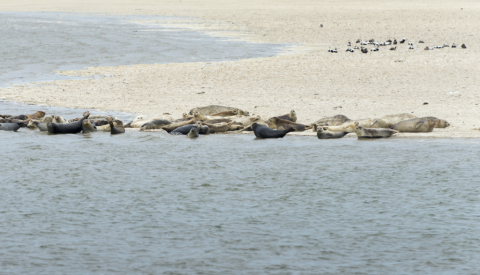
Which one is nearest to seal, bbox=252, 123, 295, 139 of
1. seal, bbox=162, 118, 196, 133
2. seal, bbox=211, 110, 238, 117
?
seal, bbox=162, 118, 196, 133

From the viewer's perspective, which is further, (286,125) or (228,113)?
(228,113)

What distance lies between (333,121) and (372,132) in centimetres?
123

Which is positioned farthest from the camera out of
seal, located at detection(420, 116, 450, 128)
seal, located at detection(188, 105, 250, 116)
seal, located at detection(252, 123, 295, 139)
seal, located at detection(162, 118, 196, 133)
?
seal, located at detection(188, 105, 250, 116)

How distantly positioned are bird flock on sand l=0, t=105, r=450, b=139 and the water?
8.59 m

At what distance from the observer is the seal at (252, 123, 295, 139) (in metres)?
13.2

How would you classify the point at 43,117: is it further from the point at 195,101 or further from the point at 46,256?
the point at 46,256

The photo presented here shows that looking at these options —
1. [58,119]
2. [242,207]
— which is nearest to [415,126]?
[242,207]

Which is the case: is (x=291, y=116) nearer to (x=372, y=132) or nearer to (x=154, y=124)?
(x=372, y=132)

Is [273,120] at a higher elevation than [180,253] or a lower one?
higher

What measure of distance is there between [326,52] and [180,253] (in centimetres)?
2140

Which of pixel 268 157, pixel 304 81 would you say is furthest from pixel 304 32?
pixel 268 157

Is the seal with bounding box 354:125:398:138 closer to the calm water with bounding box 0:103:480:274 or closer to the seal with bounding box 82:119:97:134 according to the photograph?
the calm water with bounding box 0:103:480:274

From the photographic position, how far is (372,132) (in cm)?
1295

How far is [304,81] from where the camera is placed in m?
19.4
